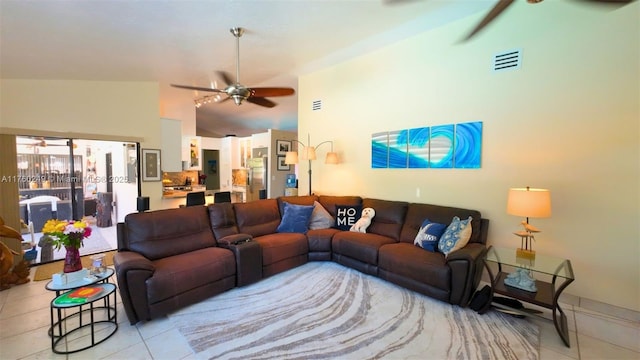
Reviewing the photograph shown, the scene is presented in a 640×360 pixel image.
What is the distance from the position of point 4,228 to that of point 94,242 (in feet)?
6.54

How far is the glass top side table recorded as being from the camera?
7.73ft

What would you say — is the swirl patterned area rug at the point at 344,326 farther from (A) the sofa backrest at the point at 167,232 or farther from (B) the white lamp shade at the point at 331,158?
(B) the white lamp shade at the point at 331,158

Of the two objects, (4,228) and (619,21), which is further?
(4,228)

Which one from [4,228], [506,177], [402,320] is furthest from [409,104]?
[4,228]

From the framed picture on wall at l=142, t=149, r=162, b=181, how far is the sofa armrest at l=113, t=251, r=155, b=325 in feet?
10.3

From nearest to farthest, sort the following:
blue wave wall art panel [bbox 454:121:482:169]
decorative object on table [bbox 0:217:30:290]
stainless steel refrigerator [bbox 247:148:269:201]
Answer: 1. decorative object on table [bbox 0:217:30:290]
2. blue wave wall art panel [bbox 454:121:482:169]
3. stainless steel refrigerator [bbox 247:148:269:201]

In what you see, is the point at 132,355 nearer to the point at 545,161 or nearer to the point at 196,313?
the point at 196,313

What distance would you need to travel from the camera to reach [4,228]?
3.30 metres

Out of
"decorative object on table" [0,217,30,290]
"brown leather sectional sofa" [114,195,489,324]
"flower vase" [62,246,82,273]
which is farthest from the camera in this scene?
"decorative object on table" [0,217,30,290]

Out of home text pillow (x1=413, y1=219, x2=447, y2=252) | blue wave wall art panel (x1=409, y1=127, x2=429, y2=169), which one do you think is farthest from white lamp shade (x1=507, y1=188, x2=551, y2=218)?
blue wave wall art panel (x1=409, y1=127, x2=429, y2=169)

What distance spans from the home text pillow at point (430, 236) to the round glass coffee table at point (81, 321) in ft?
10.7

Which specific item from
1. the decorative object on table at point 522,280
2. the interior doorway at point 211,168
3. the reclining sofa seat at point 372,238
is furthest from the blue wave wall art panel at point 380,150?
the interior doorway at point 211,168

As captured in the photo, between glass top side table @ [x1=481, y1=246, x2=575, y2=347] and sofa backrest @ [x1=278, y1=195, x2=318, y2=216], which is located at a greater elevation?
sofa backrest @ [x1=278, y1=195, x2=318, y2=216]

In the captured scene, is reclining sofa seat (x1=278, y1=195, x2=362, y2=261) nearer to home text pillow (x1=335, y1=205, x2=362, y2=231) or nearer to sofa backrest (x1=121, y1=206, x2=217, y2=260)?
home text pillow (x1=335, y1=205, x2=362, y2=231)
